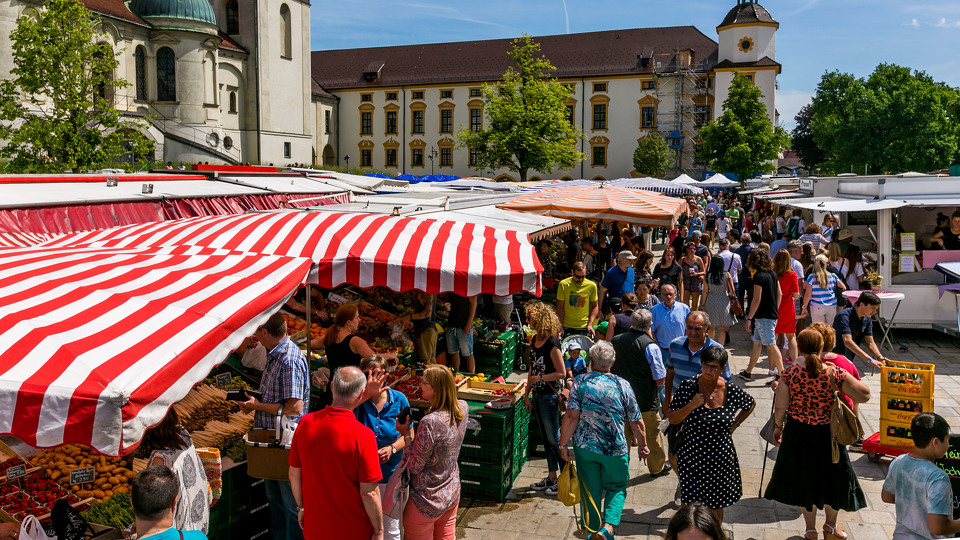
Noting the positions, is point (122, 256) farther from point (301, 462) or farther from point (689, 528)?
point (689, 528)

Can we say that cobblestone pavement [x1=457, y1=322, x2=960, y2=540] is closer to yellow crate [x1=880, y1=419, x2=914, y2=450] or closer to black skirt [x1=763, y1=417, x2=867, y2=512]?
yellow crate [x1=880, y1=419, x2=914, y2=450]

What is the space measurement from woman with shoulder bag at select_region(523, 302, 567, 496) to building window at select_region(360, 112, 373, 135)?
232 ft

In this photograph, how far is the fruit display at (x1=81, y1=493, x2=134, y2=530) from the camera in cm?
518

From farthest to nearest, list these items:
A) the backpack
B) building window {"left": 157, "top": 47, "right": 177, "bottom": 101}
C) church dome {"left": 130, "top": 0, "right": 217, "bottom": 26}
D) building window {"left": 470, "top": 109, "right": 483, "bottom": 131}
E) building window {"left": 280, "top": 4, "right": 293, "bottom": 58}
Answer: building window {"left": 470, "top": 109, "right": 483, "bottom": 131} → building window {"left": 280, "top": 4, "right": 293, "bottom": 58} → building window {"left": 157, "top": 47, "right": 177, "bottom": 101} → church dome {"left": 130, "top": 0, "right": 217, "bottom": 26} → the backpack

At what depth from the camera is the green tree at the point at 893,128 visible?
65.6 metres

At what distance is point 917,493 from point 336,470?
11.9 feet

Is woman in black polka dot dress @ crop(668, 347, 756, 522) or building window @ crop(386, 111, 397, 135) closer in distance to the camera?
woman in black polka dot dress @ crop(668, 347, 756, 522)

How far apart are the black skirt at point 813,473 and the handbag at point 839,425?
0.29 ft

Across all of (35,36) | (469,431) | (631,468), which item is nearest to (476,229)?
(469,431)

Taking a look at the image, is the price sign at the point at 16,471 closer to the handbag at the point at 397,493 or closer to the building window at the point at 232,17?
the handbag at the point at 397,493

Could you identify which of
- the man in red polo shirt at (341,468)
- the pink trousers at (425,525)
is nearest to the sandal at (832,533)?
the pink trousers at (425,525)

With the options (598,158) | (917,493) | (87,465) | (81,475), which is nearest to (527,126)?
(598,158)

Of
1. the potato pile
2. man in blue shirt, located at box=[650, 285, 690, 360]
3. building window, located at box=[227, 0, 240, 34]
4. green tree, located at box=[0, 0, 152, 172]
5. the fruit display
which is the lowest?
the fruit display

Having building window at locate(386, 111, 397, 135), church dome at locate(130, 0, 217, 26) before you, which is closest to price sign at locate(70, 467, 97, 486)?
church dome at locate(130, 0, 217, 26)
